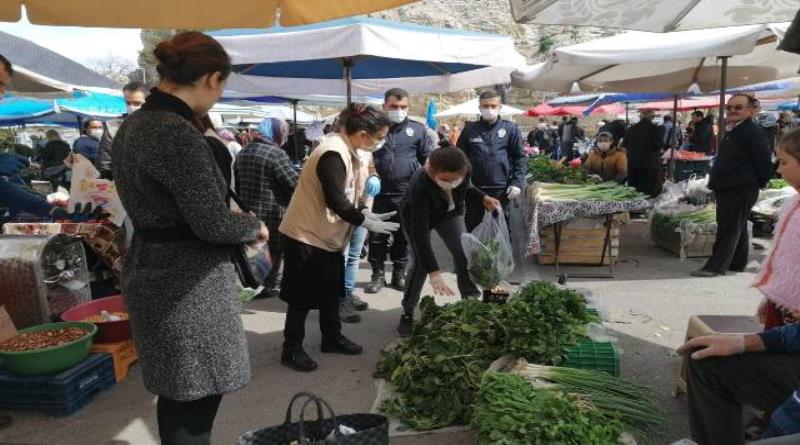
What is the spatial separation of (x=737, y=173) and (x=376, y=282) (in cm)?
390

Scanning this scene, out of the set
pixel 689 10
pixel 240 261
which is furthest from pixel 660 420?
pixel 689 10

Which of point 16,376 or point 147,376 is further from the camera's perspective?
point 16,376

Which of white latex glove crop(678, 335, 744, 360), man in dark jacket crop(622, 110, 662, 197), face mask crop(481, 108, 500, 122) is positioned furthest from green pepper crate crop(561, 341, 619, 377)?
man in dark jacket crop(622, 110, 662, 197)

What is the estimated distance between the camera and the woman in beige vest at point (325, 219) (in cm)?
350

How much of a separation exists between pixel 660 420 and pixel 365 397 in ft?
5.62

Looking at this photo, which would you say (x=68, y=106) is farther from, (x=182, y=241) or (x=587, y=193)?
(x=182, y=241)

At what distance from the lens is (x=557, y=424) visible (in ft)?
8.00

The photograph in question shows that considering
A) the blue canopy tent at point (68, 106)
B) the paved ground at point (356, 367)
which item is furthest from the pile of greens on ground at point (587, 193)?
the blue canopy tent at point (68, 106)

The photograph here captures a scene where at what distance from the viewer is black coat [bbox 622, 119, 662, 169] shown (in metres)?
9.36

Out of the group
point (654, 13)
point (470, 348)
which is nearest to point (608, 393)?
point (470, 348)

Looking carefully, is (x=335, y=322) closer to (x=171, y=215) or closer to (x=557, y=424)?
(x=557, y=424)

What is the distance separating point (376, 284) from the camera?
232 inches

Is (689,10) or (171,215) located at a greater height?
(689,10)

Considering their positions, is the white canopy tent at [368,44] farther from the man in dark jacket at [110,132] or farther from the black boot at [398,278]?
the black boot at [398,278]
